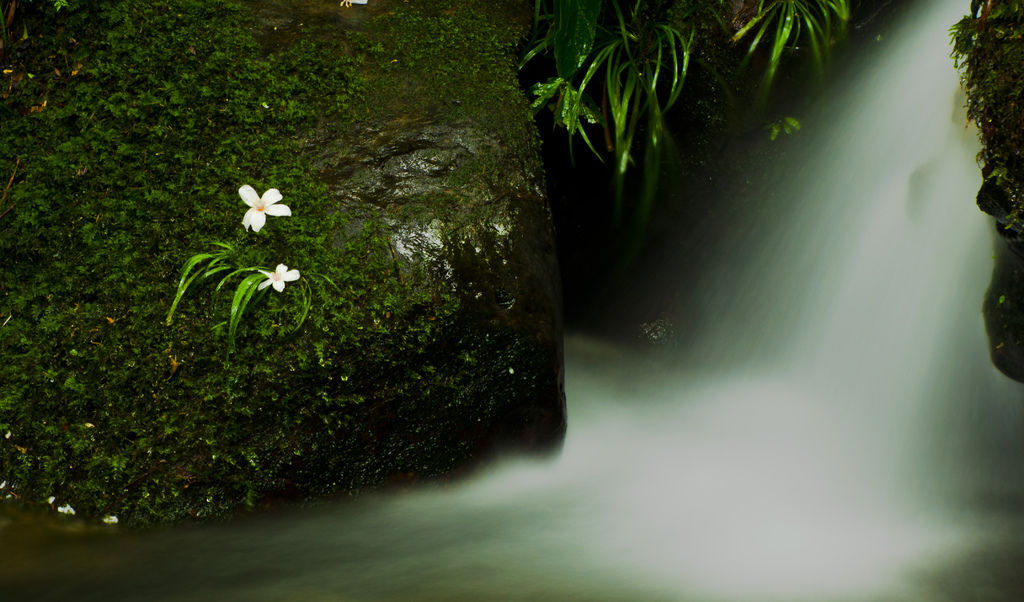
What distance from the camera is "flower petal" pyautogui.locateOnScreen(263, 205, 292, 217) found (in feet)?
7.34

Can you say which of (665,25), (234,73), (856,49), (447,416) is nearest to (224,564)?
(447,416)

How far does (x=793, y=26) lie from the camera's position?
308 centimetres

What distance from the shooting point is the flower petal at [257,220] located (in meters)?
2.24

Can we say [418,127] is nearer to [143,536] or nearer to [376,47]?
[376,47]

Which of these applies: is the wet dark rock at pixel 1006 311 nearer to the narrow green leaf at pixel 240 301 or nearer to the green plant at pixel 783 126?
the green plant at pixel 783 126

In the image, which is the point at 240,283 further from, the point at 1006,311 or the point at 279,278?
the point at 1006,311

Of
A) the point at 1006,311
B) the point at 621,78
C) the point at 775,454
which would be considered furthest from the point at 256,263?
the point at 1006,311

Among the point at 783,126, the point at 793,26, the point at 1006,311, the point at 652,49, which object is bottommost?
the point at 1006,311

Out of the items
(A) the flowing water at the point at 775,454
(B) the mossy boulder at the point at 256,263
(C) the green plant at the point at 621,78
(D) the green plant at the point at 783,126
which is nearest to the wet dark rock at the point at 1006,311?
(A) the flowing water at the point at 775,454

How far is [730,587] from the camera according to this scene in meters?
2.07

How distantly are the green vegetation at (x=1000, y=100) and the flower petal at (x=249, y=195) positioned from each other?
2.47 m

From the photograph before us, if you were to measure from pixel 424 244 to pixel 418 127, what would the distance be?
50 cm

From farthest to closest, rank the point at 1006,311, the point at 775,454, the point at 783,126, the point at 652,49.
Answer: the point at 783,126 → the point at 652,49 → the point at 775,454 → the point at 1006,311

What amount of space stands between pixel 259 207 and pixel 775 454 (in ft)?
7.29
